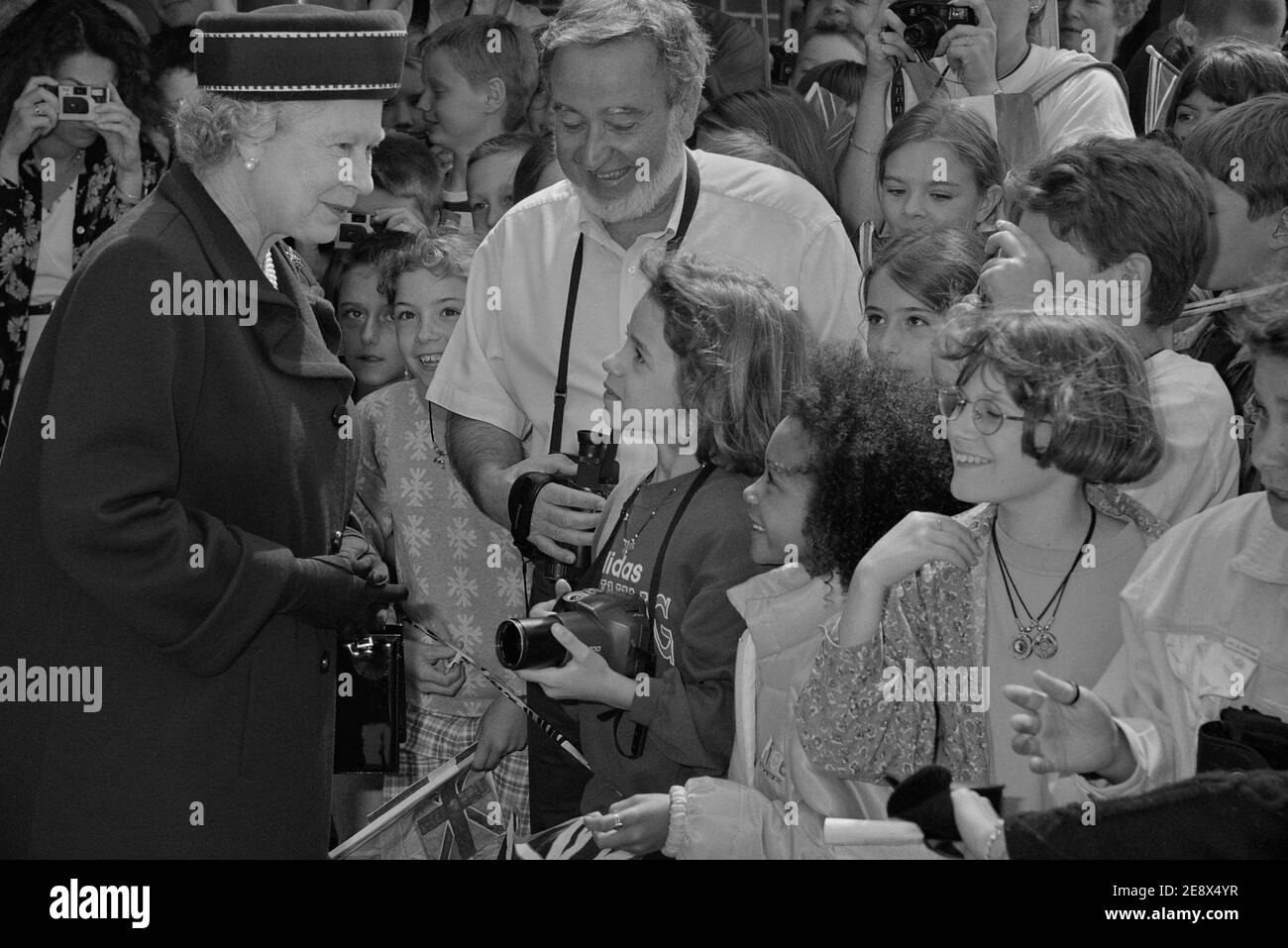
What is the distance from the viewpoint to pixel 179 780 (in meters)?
2.47

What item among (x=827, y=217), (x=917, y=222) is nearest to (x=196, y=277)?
(x=827, y=217)

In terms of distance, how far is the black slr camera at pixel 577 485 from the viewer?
300 centimetres

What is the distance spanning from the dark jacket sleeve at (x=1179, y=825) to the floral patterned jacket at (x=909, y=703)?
42cm

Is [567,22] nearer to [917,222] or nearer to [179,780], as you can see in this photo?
[917,222]

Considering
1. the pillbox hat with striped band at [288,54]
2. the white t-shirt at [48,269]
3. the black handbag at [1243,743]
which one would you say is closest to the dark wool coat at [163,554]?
the pillbox hat with striped band at [288,54]

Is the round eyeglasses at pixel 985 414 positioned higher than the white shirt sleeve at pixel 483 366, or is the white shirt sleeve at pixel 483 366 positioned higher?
the white shirt sleeve at pixel 483 366

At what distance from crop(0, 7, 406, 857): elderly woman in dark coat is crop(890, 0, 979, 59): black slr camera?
1.53 metres

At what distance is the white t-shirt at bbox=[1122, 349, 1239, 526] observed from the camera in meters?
2.54

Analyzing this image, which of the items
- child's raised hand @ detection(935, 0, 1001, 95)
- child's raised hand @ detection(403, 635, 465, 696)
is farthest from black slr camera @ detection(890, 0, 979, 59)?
child's raised hand @ detection(403, 635, 465, 696)

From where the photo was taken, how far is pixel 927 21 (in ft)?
12.4

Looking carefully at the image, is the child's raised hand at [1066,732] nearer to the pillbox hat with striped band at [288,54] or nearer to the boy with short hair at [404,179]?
the pillbox hat with striped band at [288,54]

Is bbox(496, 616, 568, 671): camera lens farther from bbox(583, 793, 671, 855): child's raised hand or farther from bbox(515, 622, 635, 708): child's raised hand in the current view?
bbox(583, 793, 671, 855): child's raised hand

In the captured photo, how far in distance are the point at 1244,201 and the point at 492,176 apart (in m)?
1.99

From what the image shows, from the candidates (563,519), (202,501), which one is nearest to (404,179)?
(563,519)
